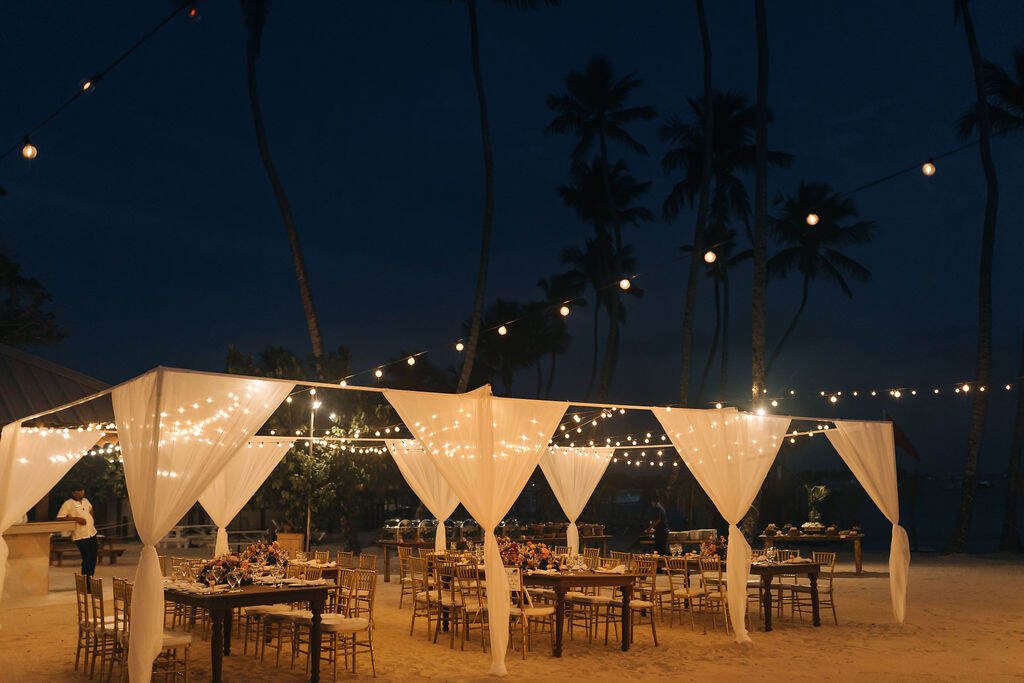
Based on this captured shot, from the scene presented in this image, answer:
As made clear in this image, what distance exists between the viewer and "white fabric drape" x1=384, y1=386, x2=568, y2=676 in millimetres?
7336

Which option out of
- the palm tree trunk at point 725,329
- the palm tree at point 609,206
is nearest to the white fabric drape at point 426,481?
the palm tree at point 609,206

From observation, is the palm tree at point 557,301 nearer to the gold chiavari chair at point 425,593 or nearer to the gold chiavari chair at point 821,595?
the gold chiavari chair at point 821,595

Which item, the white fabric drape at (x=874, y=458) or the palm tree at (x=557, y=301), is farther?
the palm tree at (x=557, y=301)

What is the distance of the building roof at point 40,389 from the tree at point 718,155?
48.8ft

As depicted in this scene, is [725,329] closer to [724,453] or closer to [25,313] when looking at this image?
[724,453]

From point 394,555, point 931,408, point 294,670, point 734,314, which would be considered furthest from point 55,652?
point 734,314

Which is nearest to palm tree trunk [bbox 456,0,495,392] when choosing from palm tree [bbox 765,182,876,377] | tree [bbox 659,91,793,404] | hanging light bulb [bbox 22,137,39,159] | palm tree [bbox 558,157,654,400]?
tree [bbox 659,91,793,404]

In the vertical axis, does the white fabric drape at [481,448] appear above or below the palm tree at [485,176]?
below

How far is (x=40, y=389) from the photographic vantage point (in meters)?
14.5

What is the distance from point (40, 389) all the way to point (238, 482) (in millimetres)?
5599

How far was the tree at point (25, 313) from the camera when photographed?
19344 mm

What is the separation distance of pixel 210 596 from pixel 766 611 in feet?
19.8

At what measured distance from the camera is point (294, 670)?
7270 mm

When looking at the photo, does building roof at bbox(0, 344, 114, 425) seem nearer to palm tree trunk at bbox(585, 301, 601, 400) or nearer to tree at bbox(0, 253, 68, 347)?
tree at bbox(0, 253, 68, 347)
